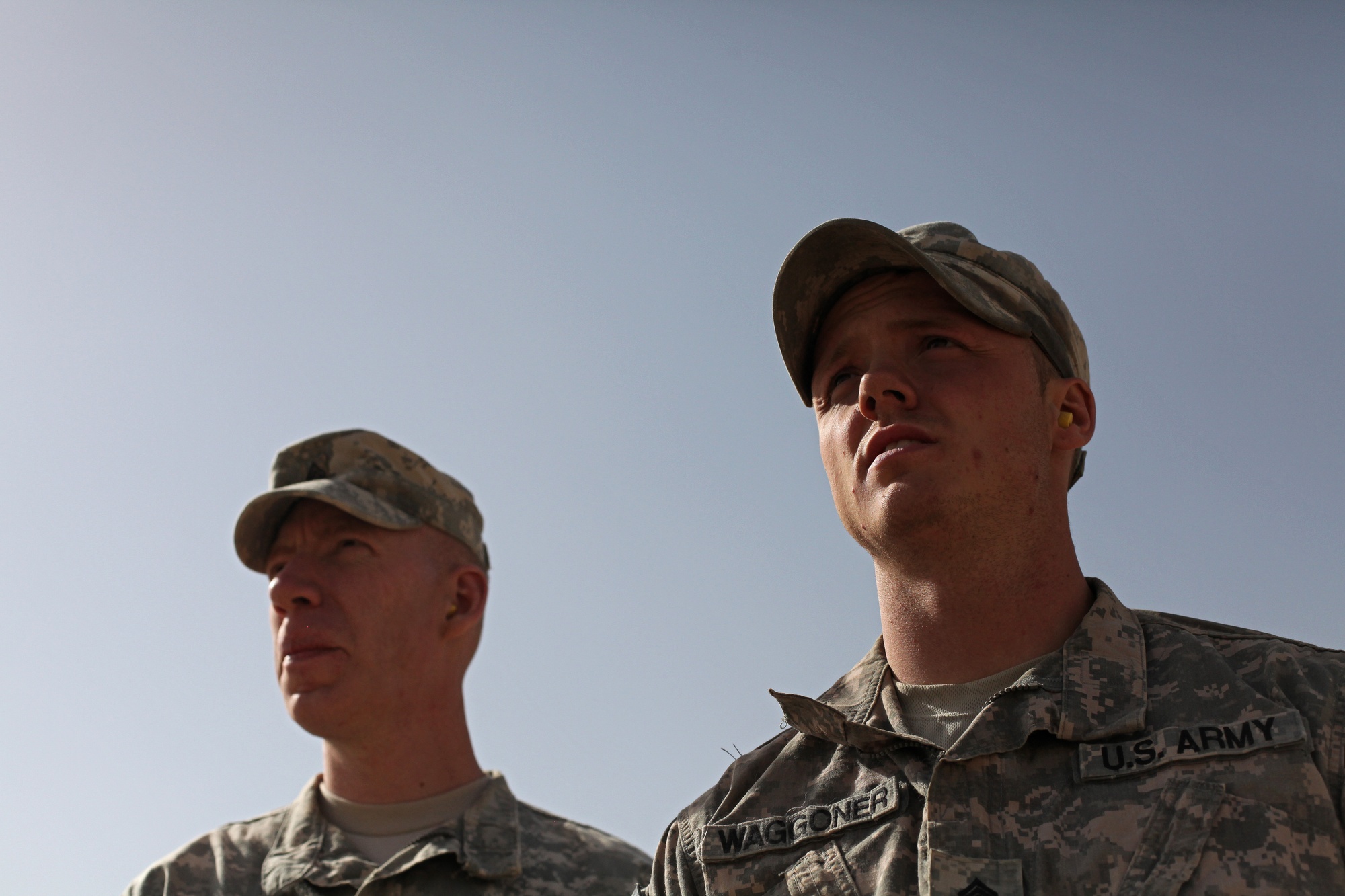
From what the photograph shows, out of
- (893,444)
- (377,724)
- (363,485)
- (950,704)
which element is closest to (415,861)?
(377,724)

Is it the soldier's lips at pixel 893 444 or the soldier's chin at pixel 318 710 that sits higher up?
the soldier's lips at pixel 893 444

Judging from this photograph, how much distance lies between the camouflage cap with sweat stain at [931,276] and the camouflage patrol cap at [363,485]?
7.47 feet

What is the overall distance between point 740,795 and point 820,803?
303 millimetres

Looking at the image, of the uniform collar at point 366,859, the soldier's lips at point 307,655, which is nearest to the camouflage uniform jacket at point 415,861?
the uniform collar at point 366,859

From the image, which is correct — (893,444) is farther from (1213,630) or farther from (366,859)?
(366,859)

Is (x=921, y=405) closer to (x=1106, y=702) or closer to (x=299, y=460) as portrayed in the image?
(x=1106, y=702)

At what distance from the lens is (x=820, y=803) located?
3.43 metres

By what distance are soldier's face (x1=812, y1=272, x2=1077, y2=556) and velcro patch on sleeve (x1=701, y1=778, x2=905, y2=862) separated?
0.71m

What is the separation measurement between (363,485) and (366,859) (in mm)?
1704

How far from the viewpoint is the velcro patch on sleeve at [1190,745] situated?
2928 millimetres

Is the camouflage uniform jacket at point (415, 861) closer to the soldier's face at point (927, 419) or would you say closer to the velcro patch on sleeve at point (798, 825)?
the velcro patch on sleeve at point (798, 825)

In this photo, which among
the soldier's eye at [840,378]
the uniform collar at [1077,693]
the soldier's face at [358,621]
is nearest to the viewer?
the uniform collar at [1077,693]

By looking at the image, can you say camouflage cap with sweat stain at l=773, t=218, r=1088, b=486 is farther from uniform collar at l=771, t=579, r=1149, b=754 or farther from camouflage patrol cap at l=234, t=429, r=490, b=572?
camouflage patrol cap at l=234, t=429, r=490, b=572

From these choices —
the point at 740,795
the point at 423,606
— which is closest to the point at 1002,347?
the point at 740,795
